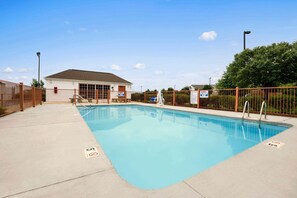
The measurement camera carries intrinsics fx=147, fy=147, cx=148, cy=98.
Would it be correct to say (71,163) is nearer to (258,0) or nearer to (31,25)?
(258,0)

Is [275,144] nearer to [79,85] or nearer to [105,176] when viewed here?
[105,176]

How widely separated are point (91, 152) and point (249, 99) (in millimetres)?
8703

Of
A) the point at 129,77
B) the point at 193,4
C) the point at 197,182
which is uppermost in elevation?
the point at 193,4

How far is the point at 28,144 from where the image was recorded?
2.81m

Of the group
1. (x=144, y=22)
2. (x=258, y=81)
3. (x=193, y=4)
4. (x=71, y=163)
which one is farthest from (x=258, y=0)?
(x=71, y=163)

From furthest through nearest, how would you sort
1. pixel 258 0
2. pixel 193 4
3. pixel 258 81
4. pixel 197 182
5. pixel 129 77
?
pixel 129 77 → pixel 258 81 → pixel 193 4 → pixel 258 0 → pixel 197 182

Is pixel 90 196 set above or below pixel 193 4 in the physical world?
below

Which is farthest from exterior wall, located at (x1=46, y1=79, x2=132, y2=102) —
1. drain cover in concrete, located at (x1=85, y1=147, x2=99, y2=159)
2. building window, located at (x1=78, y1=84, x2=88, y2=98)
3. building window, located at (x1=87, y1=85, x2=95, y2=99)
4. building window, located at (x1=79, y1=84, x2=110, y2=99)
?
drain cover in concrete, located at (x1=85, y1=147, x2=99, y2=159)

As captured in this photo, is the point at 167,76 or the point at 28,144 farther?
the point at 167,76

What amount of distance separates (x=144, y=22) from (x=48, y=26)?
6.89m

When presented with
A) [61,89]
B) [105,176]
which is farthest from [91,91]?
[105,176]

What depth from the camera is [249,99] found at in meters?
8.14

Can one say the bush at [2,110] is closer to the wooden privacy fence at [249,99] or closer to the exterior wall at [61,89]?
the exterior wall at [61,89]

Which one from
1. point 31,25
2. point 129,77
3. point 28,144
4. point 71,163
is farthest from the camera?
point 129,77
